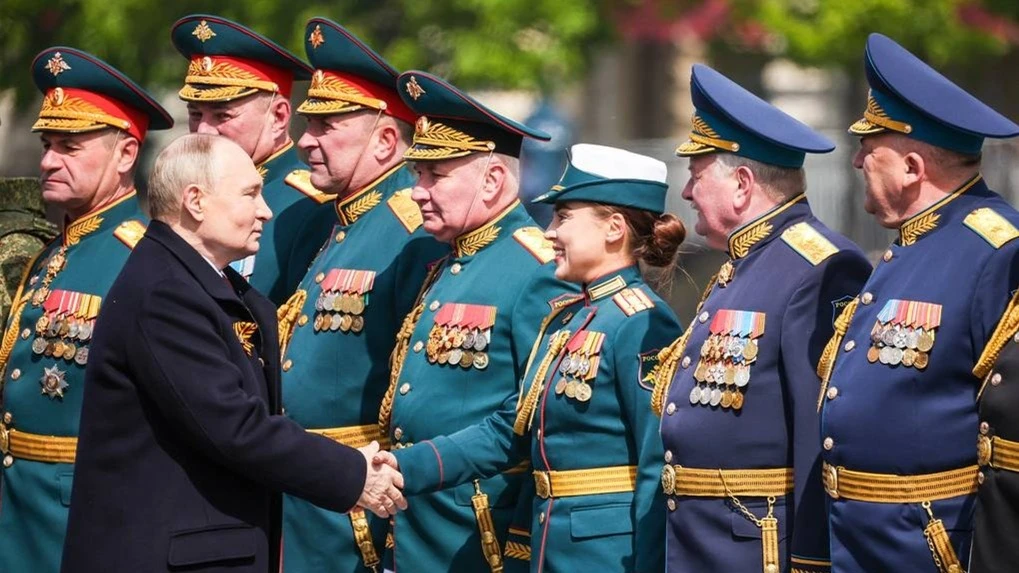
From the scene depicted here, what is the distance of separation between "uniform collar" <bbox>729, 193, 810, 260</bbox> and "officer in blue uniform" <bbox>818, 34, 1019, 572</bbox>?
0.39 meters

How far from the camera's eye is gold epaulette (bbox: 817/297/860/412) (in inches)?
222

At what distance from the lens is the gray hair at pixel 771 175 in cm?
608

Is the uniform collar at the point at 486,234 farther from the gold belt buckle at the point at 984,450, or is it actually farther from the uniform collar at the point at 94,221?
→ the gold belt buckle at the point at 984,450

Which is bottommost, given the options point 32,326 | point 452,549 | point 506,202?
point 452,549

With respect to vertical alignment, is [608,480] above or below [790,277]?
below

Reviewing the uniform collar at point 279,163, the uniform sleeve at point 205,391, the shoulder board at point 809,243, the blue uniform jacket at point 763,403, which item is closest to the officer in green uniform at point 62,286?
the uniform collar at point 279,163

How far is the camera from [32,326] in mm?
7609

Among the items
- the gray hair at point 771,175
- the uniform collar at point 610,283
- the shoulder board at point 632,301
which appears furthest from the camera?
the uniform collar at point 610,283

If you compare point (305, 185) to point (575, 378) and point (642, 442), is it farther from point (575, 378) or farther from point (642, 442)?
point (642, 442)

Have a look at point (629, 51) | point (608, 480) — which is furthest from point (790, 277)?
point (629, 51)

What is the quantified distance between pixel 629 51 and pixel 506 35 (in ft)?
24.6

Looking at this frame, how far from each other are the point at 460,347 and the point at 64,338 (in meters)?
1.65

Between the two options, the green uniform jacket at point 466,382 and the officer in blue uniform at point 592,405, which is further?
the green uniform jacket at point 466,382

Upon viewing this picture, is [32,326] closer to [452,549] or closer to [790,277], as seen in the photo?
[452,549]
